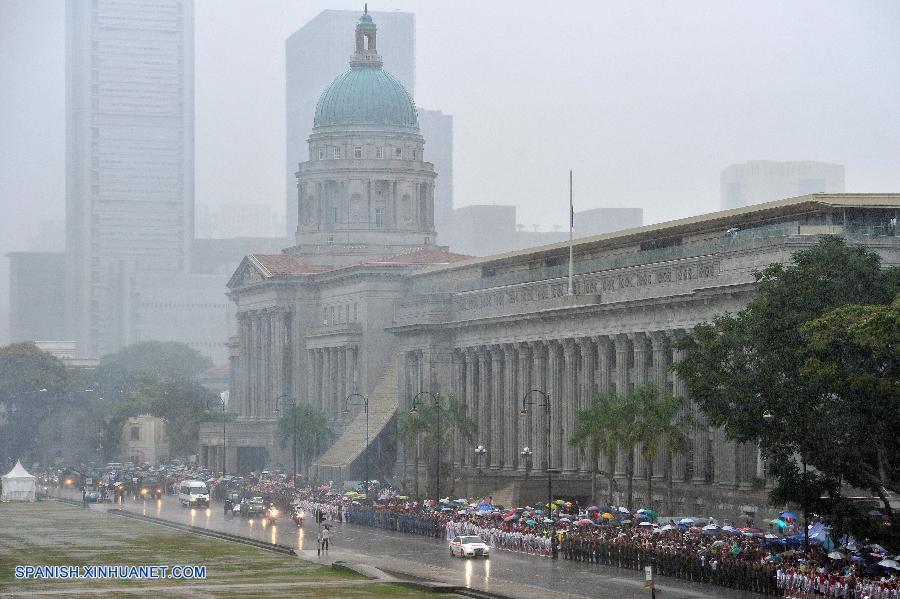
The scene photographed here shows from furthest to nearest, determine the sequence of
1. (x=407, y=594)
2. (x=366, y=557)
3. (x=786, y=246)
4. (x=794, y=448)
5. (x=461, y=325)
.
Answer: (x=461, y=325) → (x=786, y=246) → (x=366, y=557) → (x=794, y=448) → (x=407, y=594)

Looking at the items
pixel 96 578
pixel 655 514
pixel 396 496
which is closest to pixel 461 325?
pixel 396 496

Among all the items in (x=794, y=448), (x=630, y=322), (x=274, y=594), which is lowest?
(x=274, y=594)

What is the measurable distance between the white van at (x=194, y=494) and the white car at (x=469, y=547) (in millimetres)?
53039

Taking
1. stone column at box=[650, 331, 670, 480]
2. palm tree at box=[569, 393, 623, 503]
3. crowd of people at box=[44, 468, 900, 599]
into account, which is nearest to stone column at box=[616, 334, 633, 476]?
stone column at box=[650, 331, 670, 480]

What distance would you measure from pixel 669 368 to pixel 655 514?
1054 cm

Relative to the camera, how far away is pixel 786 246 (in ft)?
354

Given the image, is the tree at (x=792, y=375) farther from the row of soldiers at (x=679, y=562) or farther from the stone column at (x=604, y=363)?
the stone column at (x=604, y=363)

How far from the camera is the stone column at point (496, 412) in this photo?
15050cm

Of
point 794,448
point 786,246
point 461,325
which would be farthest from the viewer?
point 461,325

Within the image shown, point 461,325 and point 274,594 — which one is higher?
point 461,325

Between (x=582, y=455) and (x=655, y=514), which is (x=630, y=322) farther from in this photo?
(x=655, y=514)

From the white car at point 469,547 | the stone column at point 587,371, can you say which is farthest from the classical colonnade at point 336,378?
the white car at point 469,547

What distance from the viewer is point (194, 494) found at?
151m

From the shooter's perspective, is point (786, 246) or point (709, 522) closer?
point (709, 522)
